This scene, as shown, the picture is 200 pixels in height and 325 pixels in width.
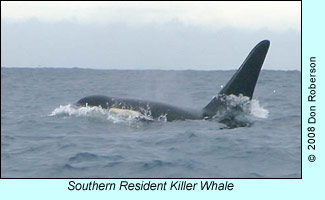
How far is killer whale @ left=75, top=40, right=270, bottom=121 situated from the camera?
18672 millimetres

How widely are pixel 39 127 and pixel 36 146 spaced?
336 centimetres

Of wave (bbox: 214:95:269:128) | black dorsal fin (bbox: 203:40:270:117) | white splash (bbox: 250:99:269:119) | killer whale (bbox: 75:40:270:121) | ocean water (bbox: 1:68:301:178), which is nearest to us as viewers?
ocean water (bbox: 1:68:301:178)

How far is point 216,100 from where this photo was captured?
776 inches

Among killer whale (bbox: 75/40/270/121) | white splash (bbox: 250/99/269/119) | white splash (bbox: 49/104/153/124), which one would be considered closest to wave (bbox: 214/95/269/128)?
killer whale (bbox: 75/40/270/121)

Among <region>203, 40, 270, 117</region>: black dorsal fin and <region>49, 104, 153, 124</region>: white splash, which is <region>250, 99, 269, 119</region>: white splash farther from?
<region>49, 104, 153, 124</region>: white splash

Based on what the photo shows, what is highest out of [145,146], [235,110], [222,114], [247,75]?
[247,75]

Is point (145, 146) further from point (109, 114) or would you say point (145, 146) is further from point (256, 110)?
point (256, 110)

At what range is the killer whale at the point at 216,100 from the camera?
735 inches

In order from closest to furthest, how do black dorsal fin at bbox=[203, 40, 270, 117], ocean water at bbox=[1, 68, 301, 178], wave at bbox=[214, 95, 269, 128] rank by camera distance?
1. ocean water at bbox=[1, 68, 301, 178]
2. black dorsal fin at bbox=[203, 40, 270, 117]
3. wave at bbox=[214, 95, 269, 128]

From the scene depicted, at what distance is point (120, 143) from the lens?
1509 cm

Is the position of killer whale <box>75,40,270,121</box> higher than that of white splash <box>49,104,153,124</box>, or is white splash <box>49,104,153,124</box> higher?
killer whale <box>75,40,270,121</box>

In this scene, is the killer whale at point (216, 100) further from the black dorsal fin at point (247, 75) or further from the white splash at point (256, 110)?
the white splash at point (256, 110)

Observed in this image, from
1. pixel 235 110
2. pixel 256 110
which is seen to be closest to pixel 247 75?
pixel 235 110

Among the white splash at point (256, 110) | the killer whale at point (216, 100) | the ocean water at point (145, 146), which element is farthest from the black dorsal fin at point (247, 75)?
the white splash at point (256, 110)
